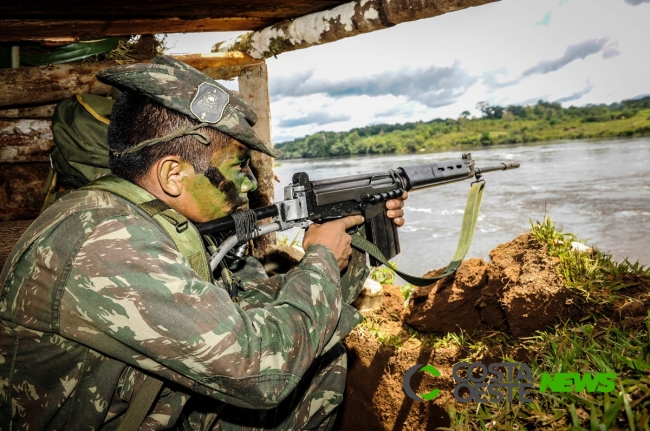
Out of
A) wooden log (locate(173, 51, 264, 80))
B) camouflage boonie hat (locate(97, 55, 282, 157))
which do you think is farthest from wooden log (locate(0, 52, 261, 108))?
camouflage boonie hat (locate(97, 55, 282, 157))

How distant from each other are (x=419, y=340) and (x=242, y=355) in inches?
102

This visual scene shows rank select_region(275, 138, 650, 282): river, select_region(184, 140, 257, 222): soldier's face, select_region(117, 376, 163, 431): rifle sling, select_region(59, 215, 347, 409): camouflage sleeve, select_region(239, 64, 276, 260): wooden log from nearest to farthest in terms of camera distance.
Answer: select_region(59, 215, 347, 409): camouflage sleeve → select_region(117, 376, 163, 431): rifle sling → select_region(184, 140, 257, 222): soldier's face → select_region(239, 64, 276, 260): wooden log → select_region(275, 138, 650, 282): river

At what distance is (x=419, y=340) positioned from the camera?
367 cm

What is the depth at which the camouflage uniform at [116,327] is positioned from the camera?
4.59 feet

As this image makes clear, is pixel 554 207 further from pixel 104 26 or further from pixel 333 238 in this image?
pixel 104 26

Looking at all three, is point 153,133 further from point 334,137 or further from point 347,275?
point 334,137

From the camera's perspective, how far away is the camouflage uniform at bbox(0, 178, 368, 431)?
1399 millimetres

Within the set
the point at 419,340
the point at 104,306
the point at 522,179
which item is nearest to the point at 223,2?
the point at 104,306

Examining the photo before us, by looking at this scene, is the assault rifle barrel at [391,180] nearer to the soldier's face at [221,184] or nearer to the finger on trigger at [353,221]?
the soldier's face at [221,184]

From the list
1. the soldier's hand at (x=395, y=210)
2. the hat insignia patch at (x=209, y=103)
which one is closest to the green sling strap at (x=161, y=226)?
the hat insignia patch at (x=209, y=103)

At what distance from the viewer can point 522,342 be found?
2.99 meters

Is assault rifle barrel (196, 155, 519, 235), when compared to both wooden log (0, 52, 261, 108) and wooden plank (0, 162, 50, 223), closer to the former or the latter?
wooden log (0, 52, 261, 108)

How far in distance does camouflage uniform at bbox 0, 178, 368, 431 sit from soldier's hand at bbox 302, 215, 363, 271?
21.0 inches

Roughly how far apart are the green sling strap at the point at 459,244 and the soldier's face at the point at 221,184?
97 cm
